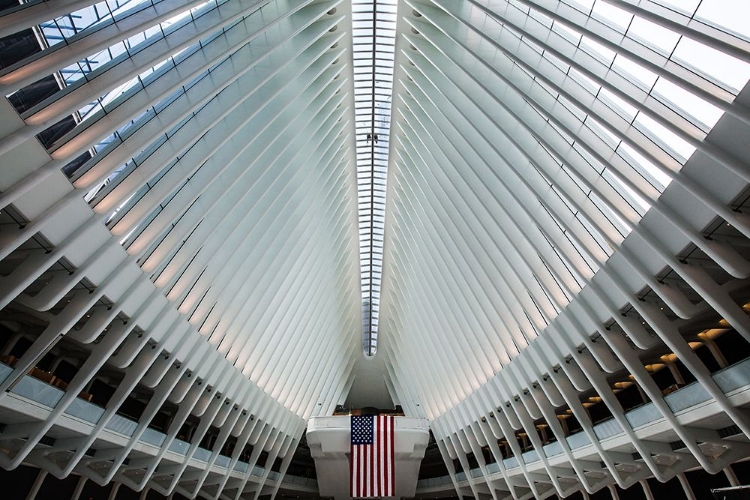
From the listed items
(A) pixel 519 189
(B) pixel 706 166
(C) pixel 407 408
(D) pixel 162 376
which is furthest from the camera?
(C) pixel 407 408

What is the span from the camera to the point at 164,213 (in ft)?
51.5

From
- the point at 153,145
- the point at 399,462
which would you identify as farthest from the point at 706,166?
the point at 399,462

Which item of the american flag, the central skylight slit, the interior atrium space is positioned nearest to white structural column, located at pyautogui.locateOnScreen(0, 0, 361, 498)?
the interior atrium space

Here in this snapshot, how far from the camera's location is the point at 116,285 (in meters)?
14.8

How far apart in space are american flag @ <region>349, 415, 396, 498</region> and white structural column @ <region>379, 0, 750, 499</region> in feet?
17.7

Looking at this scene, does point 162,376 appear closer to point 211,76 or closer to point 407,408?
point 211,76

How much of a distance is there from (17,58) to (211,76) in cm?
534

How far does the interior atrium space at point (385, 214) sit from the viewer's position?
424 inches

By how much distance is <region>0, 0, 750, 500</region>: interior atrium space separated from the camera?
10781 millimetres

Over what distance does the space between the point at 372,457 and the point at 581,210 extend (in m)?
20.1

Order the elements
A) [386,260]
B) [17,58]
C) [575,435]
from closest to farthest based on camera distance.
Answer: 1. [17,58]
2. [575,435]
3. [386,260]

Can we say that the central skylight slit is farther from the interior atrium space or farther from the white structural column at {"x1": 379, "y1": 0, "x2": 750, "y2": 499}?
the white structural column at {"x1": 379, "y1": 0, "x2": 750, "y2": 499}

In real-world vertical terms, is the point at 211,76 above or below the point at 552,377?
above

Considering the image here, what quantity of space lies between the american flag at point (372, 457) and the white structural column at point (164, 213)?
19.2 feet
